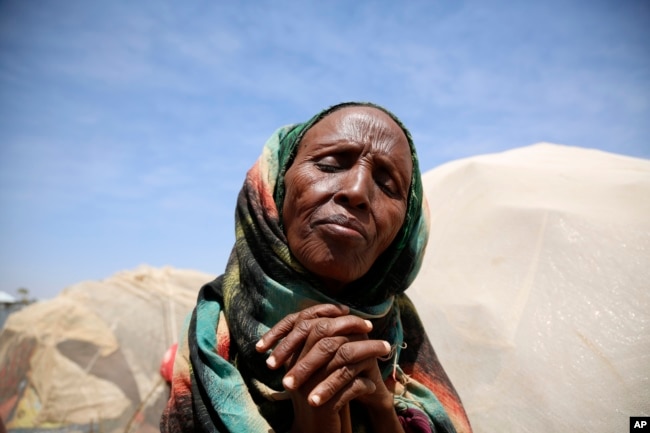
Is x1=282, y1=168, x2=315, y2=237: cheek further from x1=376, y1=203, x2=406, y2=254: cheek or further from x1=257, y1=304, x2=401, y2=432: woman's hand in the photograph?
x1=257, y1=304, x2=401, y2=432: woman's hand

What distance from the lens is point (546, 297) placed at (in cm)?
221

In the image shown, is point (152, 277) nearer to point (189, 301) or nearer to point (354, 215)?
point (189, 301)

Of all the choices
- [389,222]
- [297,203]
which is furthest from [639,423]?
[297,203]

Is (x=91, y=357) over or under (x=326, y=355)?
under

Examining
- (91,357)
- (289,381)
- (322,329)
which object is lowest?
(91,357)

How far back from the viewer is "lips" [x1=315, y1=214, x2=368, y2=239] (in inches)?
52.1

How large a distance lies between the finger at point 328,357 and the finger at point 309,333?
2cm

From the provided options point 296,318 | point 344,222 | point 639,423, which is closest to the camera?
point 296,318

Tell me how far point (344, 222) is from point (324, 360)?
46 cm

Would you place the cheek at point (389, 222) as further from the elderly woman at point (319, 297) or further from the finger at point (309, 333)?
the finger at point (309, 333)

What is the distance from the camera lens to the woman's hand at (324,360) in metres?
1.01

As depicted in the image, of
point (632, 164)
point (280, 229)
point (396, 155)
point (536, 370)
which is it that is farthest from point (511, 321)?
point (632, 164)

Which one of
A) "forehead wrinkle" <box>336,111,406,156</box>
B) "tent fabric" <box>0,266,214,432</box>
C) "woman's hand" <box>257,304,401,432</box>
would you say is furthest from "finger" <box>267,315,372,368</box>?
"tent fabric" <box>0,266,214,432</box>

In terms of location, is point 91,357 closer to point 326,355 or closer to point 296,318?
point 296,318
